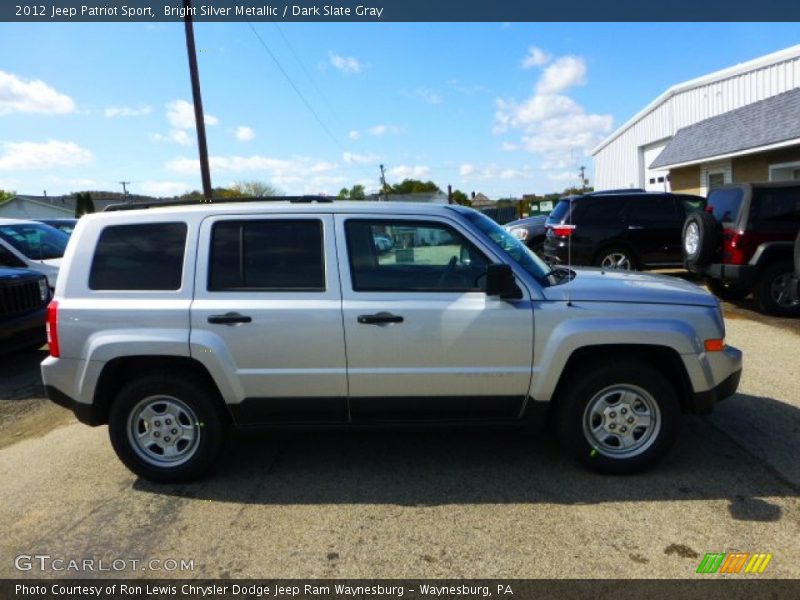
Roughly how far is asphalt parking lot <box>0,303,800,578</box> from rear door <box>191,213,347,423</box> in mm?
599

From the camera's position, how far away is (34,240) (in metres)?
9.93

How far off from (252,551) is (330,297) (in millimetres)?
1532

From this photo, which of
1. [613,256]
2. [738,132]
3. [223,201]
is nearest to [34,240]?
[223,201]

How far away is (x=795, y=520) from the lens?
3160 millimetres

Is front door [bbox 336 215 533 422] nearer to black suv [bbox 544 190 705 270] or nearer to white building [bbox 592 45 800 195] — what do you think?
black suv [bbox 544 190 705 270]

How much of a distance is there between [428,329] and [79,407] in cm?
236

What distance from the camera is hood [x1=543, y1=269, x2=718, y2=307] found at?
3.67 meters

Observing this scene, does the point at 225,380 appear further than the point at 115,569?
Yes

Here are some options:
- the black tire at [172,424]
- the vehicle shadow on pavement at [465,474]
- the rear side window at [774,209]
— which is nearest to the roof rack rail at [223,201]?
the black tire at [172,424]

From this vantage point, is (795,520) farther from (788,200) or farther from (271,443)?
(788,200)

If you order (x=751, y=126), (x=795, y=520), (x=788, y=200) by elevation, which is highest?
(x=751, y=126)

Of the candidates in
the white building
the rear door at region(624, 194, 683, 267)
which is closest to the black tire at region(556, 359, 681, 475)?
the rear door at region(624, 194, 683, 267)

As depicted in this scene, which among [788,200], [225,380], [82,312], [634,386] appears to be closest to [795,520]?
[634,386]

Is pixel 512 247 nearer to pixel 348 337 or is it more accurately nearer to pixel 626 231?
pixel 348 337
